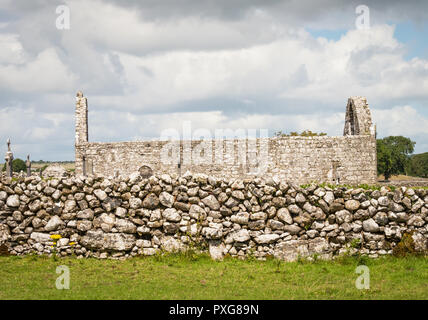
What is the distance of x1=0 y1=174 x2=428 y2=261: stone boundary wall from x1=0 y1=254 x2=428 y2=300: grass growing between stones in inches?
16.7

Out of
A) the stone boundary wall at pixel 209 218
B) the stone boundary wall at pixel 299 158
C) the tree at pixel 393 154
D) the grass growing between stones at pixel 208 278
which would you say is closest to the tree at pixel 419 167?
the tree at pixel 393 154

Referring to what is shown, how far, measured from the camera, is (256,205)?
1137 centimetres

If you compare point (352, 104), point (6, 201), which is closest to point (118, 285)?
point (6, 201)

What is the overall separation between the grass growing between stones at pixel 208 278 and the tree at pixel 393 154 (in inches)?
2530

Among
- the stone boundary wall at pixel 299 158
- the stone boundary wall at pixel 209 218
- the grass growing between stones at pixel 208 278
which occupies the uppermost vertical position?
the stone boundary wall at pixel 299 158

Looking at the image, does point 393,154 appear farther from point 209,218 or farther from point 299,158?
point 209,218

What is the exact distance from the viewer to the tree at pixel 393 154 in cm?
7069

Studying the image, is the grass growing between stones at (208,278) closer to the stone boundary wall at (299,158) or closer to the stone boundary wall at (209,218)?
the stone boundary wall at (209,218)

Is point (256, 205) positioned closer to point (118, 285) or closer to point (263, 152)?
point (118, 285)

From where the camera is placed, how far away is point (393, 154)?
7888 cm

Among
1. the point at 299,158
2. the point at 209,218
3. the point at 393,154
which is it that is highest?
the point at 393,154

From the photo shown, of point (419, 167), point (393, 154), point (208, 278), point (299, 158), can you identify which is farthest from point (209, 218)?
point (419, 167)

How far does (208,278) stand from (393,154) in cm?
7666
